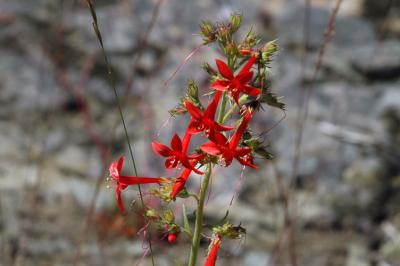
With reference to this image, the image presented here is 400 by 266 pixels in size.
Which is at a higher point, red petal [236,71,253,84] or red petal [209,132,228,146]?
red petal [236,71,253,84]

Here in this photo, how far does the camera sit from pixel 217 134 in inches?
67.4

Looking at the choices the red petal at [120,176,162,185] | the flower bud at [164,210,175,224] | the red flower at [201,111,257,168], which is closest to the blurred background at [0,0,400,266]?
the flower bud at [164,210,175,224]

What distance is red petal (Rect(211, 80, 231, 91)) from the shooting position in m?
1.74

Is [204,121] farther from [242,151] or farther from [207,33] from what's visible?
[207,33]

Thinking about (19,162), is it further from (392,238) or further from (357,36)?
(357,36)

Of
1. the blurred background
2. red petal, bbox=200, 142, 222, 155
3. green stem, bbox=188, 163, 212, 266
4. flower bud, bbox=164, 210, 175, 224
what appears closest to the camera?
red petal, bbox=200, 142, 222, 155

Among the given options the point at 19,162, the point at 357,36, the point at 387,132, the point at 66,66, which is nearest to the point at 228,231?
the point at 19,162

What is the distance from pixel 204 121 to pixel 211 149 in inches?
3.5

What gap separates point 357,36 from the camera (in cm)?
638

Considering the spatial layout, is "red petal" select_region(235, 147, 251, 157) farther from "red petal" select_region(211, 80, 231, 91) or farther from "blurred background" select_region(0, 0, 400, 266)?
"blurred background" select_region(0, 0, 400, 266)

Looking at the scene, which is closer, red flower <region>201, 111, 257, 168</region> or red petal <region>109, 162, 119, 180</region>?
red flower <region>201, 111, 257, 168</region>

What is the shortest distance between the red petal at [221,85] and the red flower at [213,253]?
48 centimetres

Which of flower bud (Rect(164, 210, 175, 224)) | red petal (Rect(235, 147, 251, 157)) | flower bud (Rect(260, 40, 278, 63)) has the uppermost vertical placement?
flower bud (Rect(260, 40, 278, 63))

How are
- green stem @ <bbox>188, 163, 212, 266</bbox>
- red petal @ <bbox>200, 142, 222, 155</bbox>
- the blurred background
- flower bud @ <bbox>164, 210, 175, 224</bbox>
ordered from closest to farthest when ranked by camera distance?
1. red petal @ <bbox>200, 142, 222, 155</bbox>
2. green stem @ <bbox>188, 163, 212, 266</bbox>
3. flower bud @ <bbox>164, 210, 175, 224</bbox>
4. the blurred background
